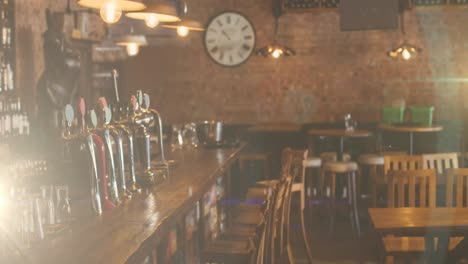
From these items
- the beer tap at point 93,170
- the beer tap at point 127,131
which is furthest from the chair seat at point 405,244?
the beer tap at point 93,170

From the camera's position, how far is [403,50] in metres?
8.26

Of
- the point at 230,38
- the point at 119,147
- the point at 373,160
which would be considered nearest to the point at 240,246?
the point at 119,147

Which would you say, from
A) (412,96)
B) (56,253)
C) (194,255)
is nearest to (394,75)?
(412,96)

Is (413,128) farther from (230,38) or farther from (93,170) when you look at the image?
(93,170)

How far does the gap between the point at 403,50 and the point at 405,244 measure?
4.73 meters

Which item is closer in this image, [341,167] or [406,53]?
[341,167]

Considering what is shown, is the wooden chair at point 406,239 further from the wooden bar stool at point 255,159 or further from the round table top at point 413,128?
the wooden bar stool at point 255,159

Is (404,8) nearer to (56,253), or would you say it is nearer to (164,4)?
(164,4)

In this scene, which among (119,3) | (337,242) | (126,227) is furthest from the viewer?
(337,242)

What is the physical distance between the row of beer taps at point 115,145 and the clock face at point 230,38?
214 inches

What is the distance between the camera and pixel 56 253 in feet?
6.82

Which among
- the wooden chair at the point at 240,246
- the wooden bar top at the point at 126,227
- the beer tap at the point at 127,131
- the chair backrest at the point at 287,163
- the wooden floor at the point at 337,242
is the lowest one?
the wooden floor at the point at 337,242

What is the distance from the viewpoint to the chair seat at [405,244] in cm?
387

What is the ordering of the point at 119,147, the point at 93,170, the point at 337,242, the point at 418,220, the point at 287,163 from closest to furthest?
the point at 93,170 < the point at 119,147 < the point at 418,220 < the point at 287,163 < the point at 337,242
